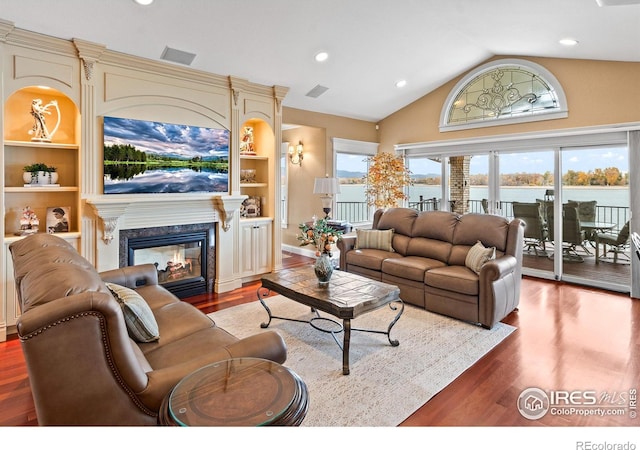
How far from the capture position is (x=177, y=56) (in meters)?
4.14

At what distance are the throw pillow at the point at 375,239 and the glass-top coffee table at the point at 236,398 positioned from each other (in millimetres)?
3672

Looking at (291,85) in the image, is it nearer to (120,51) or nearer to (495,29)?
(120,51)

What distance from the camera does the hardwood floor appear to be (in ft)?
7.50

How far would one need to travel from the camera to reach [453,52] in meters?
5.45

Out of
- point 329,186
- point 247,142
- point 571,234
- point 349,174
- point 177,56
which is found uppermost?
point 177,56

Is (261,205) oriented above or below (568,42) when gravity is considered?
below

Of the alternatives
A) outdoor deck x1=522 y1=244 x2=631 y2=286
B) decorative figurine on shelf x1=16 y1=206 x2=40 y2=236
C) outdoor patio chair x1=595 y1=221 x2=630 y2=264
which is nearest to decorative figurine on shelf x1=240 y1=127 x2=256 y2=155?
decorative figurine on shelf x1=16 y1=206 x2=40 y2=236

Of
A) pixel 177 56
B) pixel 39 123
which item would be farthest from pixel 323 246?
pixel 39 123

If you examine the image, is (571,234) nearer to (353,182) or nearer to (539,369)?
(539,369)

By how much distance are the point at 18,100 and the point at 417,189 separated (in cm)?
633

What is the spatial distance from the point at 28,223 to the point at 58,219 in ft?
0.86

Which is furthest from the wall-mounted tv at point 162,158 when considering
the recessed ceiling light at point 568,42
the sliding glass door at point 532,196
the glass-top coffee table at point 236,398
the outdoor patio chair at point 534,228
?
the outdoor patio chair at point 534,228

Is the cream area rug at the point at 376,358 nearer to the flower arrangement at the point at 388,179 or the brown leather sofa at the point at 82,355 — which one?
the brown leather sofa at the point at 82,355

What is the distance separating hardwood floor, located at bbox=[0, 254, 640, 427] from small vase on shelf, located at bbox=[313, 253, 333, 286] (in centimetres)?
138
